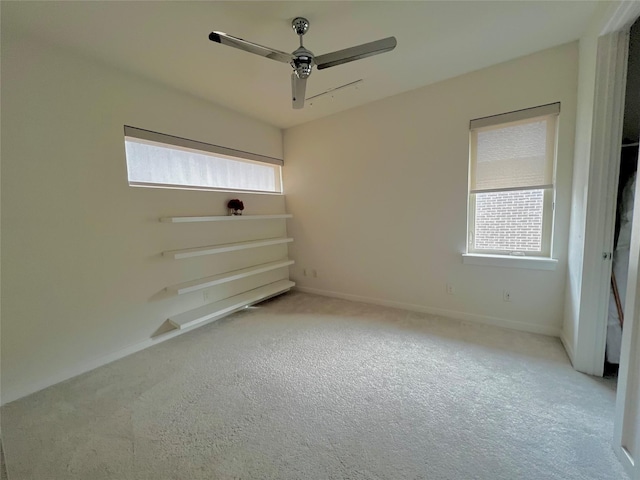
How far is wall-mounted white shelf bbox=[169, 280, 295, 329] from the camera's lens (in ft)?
9.16

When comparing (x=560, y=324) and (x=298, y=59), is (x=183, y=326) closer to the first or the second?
(x=298, y=59)

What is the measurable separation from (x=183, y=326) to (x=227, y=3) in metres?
2.77

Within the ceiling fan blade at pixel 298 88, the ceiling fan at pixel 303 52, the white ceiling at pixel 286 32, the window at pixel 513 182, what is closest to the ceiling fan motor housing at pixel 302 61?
the ceiling fan at pixel 303 52

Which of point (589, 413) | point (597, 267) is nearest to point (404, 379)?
point (589, 413)

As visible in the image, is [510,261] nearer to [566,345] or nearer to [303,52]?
[566,345]

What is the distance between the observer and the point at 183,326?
2.70m

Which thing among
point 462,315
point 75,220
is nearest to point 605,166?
point 462,315

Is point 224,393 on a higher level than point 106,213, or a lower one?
lower

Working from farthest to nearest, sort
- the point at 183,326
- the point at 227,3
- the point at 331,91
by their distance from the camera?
the point at 331,91 < the point at 183,326 < the point at 227,3

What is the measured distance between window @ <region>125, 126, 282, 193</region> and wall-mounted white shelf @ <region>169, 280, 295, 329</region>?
143cm

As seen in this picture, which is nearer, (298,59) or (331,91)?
(298,59)

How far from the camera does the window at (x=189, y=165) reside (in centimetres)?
259

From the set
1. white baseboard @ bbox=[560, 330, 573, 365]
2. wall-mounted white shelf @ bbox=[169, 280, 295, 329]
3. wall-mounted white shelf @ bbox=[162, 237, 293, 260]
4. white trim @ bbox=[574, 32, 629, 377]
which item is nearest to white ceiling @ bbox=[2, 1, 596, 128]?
white trim @ bbox=[574, 32, 629, 377]

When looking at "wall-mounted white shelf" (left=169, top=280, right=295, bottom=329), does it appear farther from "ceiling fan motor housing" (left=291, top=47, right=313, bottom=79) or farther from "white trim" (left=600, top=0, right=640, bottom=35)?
"white trim" (left=600, top=0, right=640, bottom=35)
